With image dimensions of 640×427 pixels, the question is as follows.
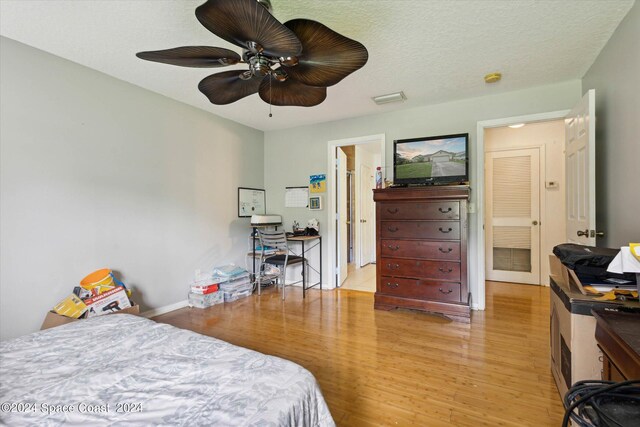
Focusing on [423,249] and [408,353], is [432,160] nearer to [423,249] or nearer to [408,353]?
[423,249]

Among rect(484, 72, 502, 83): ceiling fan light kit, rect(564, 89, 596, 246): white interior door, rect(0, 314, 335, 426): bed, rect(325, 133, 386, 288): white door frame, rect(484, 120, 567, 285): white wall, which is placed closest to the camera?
rect(0, 314, 335, 426): bed

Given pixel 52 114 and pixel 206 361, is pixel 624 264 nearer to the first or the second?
pixel 206 361

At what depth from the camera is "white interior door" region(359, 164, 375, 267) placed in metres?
5.79

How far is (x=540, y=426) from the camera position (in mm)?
1461

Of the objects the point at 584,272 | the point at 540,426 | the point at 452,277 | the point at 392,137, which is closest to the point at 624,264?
the point at 584,272

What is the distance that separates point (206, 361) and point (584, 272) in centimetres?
186

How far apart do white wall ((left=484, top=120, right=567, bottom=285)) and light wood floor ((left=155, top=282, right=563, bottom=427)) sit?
0.89 meters

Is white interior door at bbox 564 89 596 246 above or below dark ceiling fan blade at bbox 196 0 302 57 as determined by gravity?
below

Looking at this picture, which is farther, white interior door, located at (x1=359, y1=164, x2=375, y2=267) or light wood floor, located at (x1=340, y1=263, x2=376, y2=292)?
white interior door, located at (x1=359, y1=164, x2=375, y2=267)

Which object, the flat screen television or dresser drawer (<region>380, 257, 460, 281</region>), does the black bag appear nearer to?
dresser drawer (<region>380, 257, 460, 281</region>)

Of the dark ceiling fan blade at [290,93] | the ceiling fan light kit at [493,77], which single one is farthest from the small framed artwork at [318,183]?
the ceiling fan light kit at [493,77]

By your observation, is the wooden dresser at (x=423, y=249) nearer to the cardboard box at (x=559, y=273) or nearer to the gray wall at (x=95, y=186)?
the cardboard box at (x=559, y=273)

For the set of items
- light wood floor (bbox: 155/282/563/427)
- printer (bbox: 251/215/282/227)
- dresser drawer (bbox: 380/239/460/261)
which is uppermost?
printer (bbox: 251/215/282/227)

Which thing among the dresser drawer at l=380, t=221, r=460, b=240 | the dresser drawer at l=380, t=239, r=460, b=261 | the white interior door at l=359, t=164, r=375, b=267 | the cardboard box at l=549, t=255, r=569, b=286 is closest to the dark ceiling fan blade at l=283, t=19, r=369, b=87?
the cardboard box at l=549, t=255, r=569, b=286
